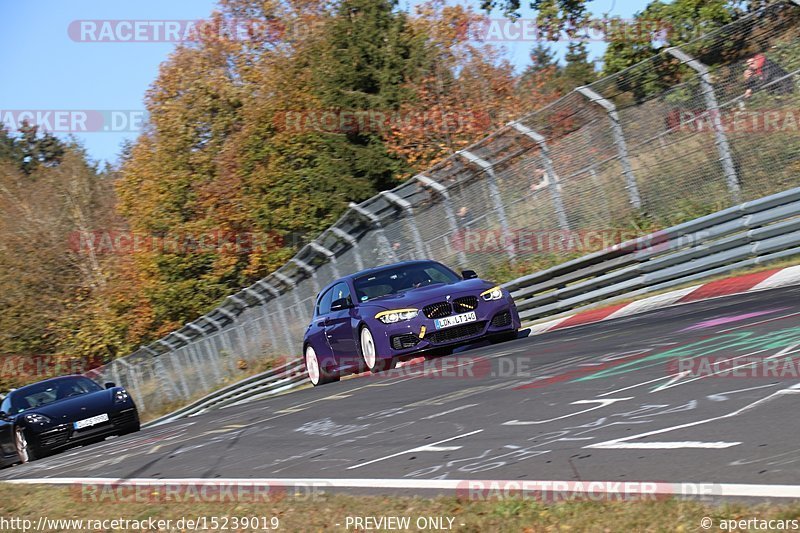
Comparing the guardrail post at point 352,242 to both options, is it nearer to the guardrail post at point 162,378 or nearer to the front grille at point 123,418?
the front grille at point 123,418

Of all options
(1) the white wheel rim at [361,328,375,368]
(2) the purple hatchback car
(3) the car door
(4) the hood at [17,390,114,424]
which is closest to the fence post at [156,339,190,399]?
(4) the hood at [17,390,114,424]

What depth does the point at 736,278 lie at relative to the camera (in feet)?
46.0

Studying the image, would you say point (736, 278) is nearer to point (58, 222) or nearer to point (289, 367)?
point (289, 367)

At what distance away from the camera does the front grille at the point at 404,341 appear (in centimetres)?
1338

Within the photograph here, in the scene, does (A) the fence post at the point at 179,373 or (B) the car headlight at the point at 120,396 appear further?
(A) the fence post at the point at 179,373

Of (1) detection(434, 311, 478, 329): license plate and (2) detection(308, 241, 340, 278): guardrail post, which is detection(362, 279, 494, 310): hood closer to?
(1) detection(434, 311, 478, 329): license plate

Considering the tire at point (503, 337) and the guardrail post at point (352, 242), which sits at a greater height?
the guardrail post at point (352, 242)

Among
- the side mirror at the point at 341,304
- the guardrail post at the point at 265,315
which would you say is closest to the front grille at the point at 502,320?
the side mirror at the point at 341,304

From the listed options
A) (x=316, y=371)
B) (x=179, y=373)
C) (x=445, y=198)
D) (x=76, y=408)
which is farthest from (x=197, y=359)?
(x=316, y=371)

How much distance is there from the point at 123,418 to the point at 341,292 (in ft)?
14.4

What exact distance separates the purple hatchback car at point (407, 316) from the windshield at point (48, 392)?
4983 mm

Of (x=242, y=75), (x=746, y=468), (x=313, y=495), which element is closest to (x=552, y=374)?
(x=313, y=495)

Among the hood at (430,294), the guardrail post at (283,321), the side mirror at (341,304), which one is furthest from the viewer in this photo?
the guardrail post at (283,321)

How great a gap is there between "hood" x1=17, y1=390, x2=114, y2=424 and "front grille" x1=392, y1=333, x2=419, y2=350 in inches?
226
